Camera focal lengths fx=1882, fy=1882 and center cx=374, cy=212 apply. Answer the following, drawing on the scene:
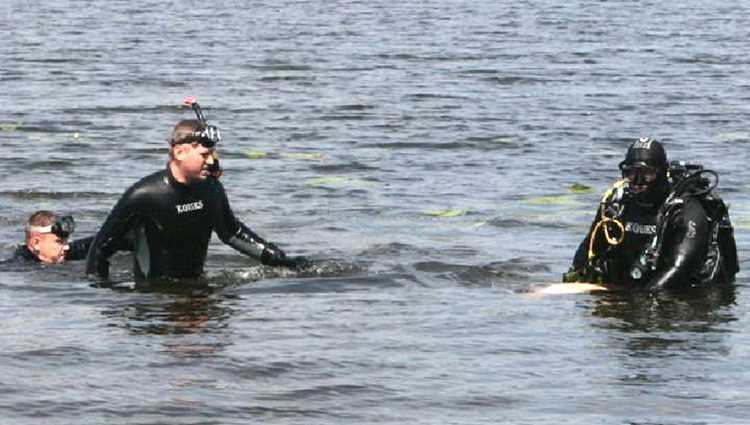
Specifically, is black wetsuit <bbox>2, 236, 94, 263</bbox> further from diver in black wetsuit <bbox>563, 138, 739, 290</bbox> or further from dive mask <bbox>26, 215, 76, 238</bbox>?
diver in black wetsuit <bbox>563, 138, 739, 290</bbox>

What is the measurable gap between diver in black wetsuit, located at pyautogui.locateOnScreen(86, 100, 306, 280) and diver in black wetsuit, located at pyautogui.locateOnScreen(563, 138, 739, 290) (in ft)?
8.34

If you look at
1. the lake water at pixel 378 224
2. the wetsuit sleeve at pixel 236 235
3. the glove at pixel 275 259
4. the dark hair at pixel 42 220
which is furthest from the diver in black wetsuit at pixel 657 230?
the dark hair at pixel 42 220

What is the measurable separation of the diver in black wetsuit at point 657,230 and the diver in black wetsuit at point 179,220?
2543 millimetres

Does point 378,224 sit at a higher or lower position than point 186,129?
lower

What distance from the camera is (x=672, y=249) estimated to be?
1371 cm

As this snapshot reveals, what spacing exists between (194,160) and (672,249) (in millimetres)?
3608

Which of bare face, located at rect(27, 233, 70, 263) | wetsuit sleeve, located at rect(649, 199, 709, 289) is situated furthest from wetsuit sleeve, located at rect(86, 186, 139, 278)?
wetsuit sleeve, located at rect(649, 199, 709, 289)

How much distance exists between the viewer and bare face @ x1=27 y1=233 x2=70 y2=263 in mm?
15977

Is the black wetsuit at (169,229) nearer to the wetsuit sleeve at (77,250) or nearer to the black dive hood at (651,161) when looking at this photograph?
the wetsuit sleeve at (77,250)

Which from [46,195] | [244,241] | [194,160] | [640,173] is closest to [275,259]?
[244,241]

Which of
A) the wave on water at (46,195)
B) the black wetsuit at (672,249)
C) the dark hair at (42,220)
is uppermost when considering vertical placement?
the black wetsuit at (672,249)

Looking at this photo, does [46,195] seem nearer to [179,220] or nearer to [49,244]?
[49,244]

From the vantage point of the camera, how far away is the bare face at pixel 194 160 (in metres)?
14.1

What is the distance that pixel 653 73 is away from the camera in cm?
3741
